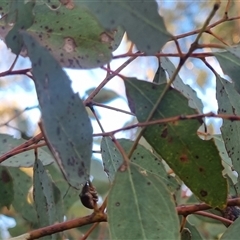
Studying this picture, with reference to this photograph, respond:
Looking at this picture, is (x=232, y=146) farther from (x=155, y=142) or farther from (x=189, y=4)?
(x=189, y=4)

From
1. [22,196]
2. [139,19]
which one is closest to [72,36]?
[139,19]

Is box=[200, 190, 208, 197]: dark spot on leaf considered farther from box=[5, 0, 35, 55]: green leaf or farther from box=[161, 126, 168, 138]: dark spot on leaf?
box=[5, 0, 35, 55]: green leaf

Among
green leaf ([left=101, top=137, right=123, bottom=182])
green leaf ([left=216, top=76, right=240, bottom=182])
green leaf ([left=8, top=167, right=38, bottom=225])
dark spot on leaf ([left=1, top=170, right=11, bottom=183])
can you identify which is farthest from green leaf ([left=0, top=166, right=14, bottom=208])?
green leaf ([left=216, top=76, right=240, bottom=182])

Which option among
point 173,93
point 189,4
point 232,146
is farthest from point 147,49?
point 189,4

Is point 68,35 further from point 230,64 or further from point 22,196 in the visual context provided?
point 22,196

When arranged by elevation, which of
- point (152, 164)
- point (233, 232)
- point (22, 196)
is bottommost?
point (233, 232)

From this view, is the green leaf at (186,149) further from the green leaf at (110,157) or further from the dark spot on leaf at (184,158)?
the green leaf at (110,157)
